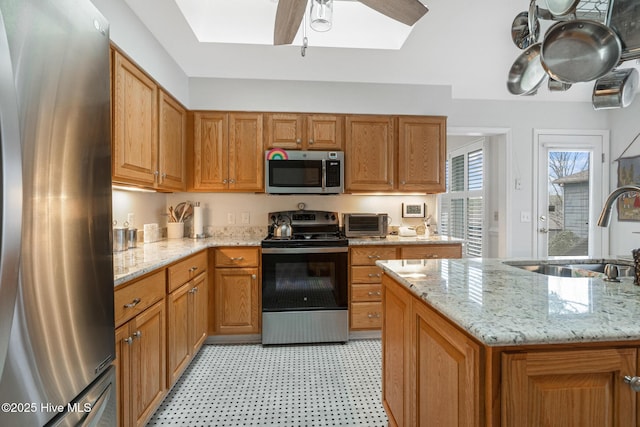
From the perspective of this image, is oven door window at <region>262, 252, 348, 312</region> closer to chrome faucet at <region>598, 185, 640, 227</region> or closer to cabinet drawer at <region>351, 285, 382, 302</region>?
cabinet drawer at <region>351, 285, 382, 302</region>

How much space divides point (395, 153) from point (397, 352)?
2130mm

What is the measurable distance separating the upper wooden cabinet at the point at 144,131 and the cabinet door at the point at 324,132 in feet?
4.00

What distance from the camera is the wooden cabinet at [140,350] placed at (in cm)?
133

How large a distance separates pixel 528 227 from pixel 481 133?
49.6 inches

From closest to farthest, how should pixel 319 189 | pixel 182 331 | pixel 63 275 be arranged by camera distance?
pixel 63 275, pixel 182 331, pixel 319 189

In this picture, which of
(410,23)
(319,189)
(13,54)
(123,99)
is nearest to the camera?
(13,54)

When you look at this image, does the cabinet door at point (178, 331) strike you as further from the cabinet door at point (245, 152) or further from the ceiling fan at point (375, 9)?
the ceiling fan at point (375, 9)

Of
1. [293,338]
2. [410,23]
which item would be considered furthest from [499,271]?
[293,338]

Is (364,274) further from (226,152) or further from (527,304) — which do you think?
(527,304)

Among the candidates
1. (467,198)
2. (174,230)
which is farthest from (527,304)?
(467,198)

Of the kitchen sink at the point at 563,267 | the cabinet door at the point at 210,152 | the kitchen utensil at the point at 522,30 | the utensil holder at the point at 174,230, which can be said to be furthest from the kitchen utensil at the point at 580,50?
the utensil holder at the point at 174,230

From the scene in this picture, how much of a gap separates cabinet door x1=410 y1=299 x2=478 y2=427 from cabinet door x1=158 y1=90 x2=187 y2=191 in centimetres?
219

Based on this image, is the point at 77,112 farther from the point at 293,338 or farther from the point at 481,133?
the point at 481,133

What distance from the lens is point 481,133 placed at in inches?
141
